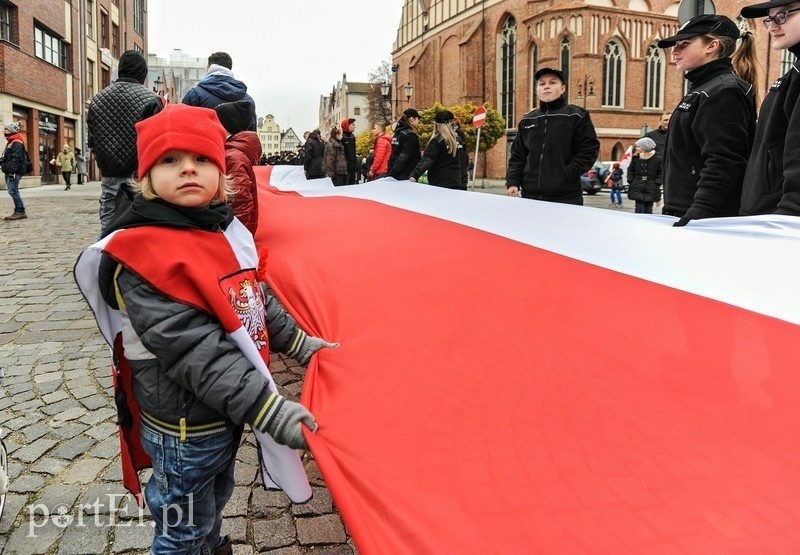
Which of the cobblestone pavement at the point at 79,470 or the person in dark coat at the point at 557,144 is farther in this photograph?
the person in dark coat at the point at 557,144

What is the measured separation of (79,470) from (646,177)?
10.5 metres

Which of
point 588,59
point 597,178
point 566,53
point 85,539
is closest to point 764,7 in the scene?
point 85,539

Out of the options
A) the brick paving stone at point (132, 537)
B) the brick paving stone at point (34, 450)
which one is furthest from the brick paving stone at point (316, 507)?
the brick paving stone at point (34, 450)

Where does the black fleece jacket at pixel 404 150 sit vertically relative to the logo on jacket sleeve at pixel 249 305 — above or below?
above

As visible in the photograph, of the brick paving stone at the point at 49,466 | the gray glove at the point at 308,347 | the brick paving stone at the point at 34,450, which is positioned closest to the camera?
the gray glove at the point at 308,347

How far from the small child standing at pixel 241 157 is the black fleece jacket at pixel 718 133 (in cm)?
264

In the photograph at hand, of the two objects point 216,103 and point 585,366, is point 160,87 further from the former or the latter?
point 585,366

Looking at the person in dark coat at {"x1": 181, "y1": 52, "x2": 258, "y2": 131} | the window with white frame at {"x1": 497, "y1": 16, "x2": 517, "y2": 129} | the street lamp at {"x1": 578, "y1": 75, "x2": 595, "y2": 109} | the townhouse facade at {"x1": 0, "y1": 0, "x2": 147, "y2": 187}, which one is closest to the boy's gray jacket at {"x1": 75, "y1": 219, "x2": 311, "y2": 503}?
the person in dark coat at {"x1": 181, "y1": 52, "x2": 258, "y2": 131}

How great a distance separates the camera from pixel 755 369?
162cm

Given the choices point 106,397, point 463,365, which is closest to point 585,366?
point 463,365

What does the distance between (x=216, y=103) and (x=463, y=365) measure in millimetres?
3739

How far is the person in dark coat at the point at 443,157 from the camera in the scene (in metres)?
7.16

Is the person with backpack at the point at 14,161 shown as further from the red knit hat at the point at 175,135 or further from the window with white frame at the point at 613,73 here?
the window with white frame at the point at 613,73

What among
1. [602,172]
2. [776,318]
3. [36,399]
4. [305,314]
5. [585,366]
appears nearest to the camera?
[585,366]
